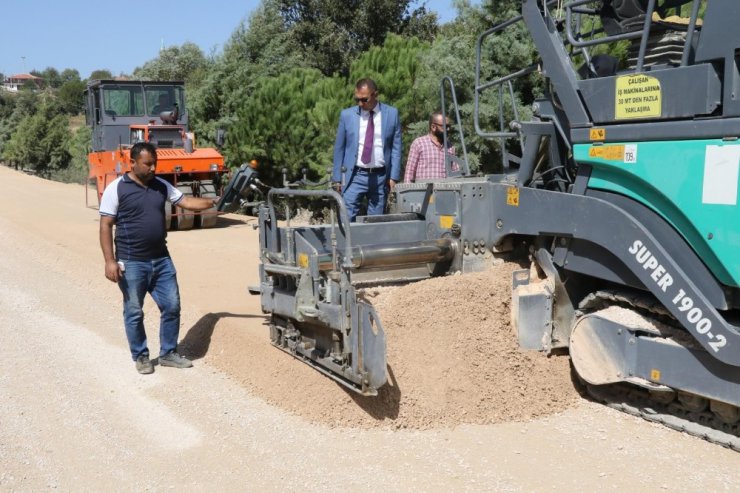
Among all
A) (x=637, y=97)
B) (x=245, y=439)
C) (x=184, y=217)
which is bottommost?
(x=245, y=439)

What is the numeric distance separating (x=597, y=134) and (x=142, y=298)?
3.58 metres

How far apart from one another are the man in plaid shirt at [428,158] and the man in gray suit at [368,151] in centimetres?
84

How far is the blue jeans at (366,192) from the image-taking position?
680cm

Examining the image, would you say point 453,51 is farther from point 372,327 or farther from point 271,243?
point 372,327

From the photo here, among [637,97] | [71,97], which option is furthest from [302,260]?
[71,97]

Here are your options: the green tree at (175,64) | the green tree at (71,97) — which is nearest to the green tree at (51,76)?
the green tree at (71,97)

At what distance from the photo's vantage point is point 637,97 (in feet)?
13.8

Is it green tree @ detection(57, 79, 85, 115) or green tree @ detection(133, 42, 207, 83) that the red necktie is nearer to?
green tree @ detection(133, 42, 207, 83)

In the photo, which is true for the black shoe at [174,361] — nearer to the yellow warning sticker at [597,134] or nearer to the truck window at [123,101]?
the yellow warning sticker at [597,134]

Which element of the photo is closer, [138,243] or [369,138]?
[138,243]

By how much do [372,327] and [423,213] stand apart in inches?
Answer: 69.0

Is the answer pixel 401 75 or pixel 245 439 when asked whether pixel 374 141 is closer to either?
pixel 245 439

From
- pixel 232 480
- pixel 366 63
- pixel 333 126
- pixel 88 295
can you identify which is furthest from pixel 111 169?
pixel 232 480

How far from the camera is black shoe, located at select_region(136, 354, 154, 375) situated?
5836mm
